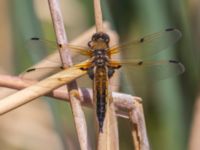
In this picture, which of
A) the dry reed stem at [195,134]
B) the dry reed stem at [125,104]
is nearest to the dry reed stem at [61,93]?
the dry reed stem at [125,104]

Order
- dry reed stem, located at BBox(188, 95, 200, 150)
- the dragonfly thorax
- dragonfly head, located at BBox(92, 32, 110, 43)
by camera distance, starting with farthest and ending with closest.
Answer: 1. dry reed stem, located at BBox(188, 95, 200, 150)
2. the dragonfly thorax
3. dragonfly head, located at BBox(92, 32, 110, 43)

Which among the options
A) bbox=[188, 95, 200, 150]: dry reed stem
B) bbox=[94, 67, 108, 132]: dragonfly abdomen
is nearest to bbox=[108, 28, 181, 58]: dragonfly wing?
bbox=[94, 67, 108, 132]: dragonfly abdomen

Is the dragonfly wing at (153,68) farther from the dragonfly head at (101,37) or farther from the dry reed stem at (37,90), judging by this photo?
the dry reed stem at (37,90)

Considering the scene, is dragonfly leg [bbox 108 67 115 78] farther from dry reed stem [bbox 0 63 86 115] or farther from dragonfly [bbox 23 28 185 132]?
dry reed stem [bbox 0 63 86 115]

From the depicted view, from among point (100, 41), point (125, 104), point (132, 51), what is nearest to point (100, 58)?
point (100, 41)

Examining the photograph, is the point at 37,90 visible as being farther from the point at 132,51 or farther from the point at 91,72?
the point at 132,51

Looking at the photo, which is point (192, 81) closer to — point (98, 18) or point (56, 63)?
point (56, 63)

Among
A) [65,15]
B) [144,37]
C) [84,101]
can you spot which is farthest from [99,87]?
[65,15]
